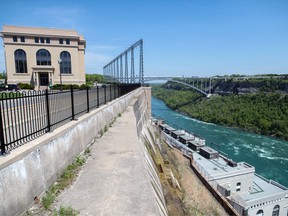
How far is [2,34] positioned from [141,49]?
2345 cm

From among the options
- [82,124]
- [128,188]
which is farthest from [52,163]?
[82,124]

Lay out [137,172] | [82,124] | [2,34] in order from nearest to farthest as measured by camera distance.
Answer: [137,172] → [82,124] → [2,34]

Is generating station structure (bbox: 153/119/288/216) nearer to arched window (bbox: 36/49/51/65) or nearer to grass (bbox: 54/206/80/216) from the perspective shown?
grass (bbox: 54/206/80/216)

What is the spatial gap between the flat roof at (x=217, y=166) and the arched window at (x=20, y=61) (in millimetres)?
32282

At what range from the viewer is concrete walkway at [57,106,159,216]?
304 centimetres

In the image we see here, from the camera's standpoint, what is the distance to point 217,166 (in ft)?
64.3

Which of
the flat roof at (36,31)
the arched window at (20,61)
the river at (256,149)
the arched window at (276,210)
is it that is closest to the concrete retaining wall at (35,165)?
the arched window at (276,210)

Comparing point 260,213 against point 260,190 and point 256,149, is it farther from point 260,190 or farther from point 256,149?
point 256,149

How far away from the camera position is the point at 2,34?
112 ft

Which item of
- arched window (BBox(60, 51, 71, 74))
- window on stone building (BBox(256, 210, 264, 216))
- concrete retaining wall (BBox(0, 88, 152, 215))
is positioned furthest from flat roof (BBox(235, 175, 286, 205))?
arched window (BBox(60, 51, 71, 74))

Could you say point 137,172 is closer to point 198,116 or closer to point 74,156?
point 74,156

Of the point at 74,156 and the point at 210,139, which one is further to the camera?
the point at 210,139

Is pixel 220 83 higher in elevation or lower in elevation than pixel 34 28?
→ lower

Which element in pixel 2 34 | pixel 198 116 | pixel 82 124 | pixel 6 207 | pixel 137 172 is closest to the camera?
pixel 6 207
